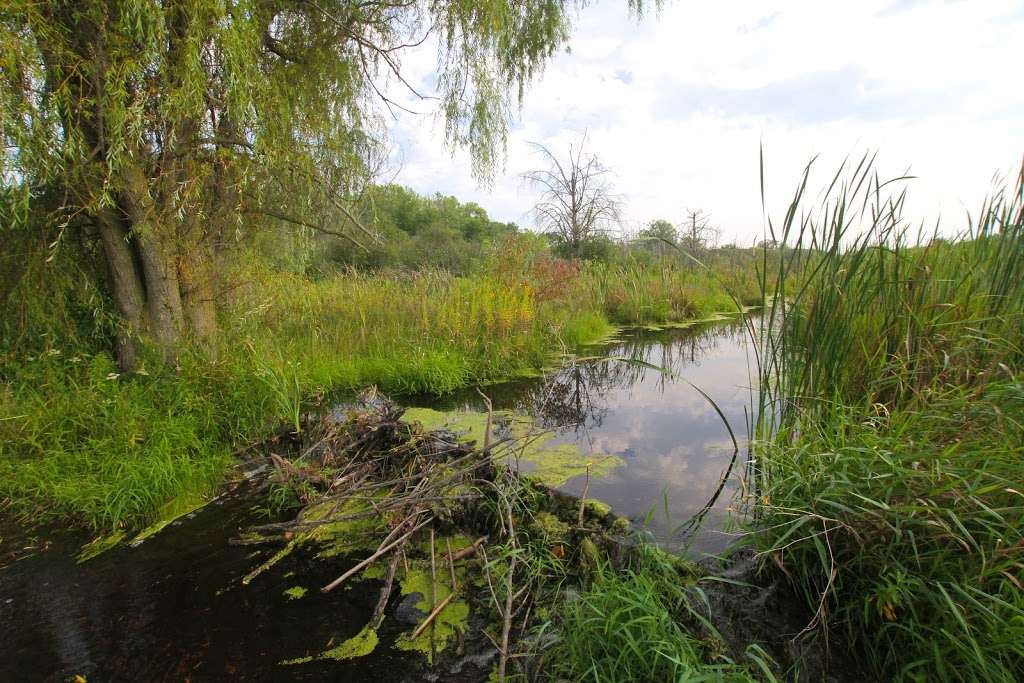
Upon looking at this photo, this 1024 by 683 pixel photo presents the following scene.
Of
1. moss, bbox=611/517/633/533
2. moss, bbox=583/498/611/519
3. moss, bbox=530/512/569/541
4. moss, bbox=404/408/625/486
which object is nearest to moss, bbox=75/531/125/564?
moss, bbox=404/408/625/486

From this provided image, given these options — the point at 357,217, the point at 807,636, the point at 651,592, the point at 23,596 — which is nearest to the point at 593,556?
the point at 651,592

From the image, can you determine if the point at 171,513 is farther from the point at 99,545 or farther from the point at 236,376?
the point at 236,376

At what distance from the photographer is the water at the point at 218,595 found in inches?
74.2

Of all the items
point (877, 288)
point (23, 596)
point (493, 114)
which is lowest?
point (23, 596)

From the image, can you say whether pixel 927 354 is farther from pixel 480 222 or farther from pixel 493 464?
pixel 480 222

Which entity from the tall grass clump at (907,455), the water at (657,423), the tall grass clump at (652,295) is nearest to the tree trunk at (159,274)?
the water at (657,423)

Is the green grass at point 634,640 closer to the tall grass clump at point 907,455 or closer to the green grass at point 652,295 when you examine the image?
the tall grass clump at point 907,455

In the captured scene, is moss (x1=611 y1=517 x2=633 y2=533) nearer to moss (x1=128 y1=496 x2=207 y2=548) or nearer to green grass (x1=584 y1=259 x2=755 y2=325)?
moss (x1=128 y1=496 x2=207 y2=548)

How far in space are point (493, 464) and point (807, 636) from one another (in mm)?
1593

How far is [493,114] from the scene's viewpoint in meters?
5.02

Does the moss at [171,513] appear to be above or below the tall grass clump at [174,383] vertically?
below

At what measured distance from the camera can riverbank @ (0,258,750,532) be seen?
9.99 ft

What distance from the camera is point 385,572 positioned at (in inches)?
94.9

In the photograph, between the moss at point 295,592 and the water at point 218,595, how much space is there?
0.07 feet
